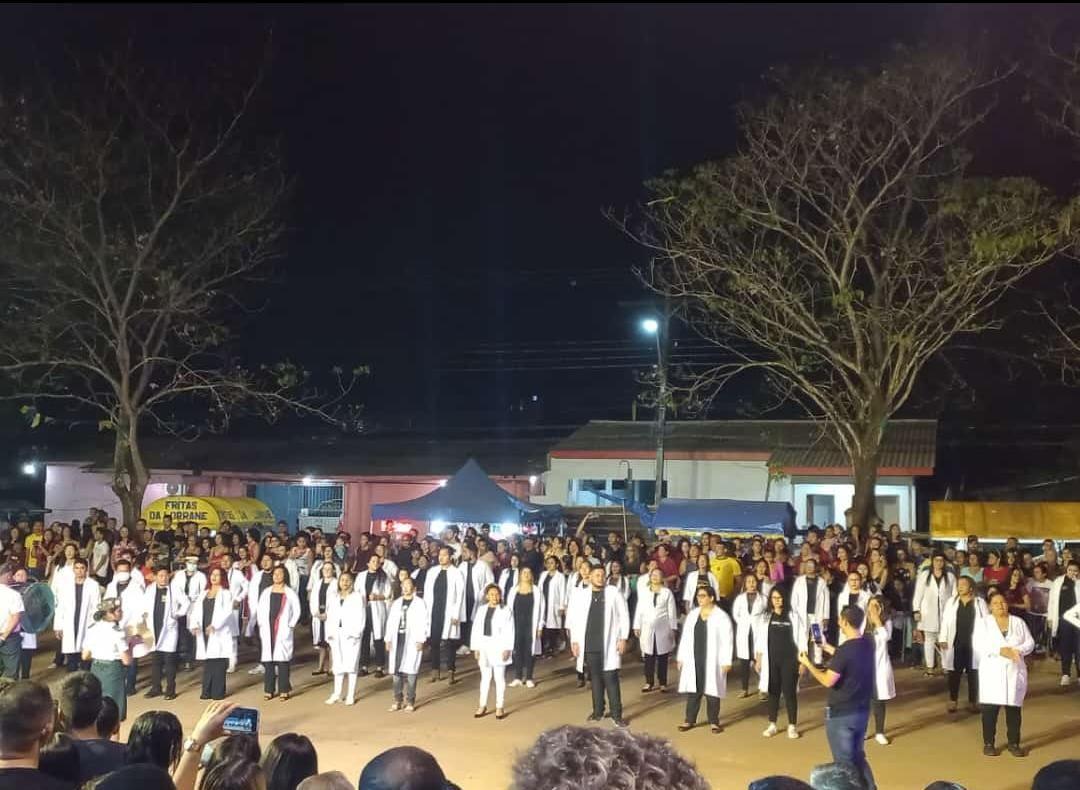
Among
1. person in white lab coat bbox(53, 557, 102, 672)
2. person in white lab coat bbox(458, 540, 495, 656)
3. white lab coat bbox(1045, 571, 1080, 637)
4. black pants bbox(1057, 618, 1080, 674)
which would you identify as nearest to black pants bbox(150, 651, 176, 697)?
person in white lab coat bbox(53, 557, 102, 672)

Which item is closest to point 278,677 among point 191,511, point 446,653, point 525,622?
point 446,653

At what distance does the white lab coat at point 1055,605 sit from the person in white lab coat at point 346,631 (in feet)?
28.4

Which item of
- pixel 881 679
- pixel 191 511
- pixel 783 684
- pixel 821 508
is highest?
pixel 821 508

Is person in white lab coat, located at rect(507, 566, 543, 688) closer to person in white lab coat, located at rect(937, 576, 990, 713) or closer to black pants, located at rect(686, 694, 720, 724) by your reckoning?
black pants, located at rect(686, 694, 720, 724)

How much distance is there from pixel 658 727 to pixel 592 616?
1363mm

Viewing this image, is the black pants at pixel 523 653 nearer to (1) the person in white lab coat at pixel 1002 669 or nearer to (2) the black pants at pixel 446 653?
(2) the black pants at pixel 446 653

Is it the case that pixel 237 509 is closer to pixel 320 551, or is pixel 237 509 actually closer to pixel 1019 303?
pixel 320 551

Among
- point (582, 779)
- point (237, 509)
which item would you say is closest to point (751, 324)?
point (237, 509)

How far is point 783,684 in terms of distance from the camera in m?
10.4

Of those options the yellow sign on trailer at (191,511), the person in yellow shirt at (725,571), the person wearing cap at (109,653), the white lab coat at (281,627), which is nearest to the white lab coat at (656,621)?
the person in yellow shirt at (725,571)

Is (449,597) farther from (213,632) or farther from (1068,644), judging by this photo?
(1068,644)

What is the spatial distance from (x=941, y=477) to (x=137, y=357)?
23.0 meters

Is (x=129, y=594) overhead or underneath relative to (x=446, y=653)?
overhead

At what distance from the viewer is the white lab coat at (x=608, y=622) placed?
10.9 m
